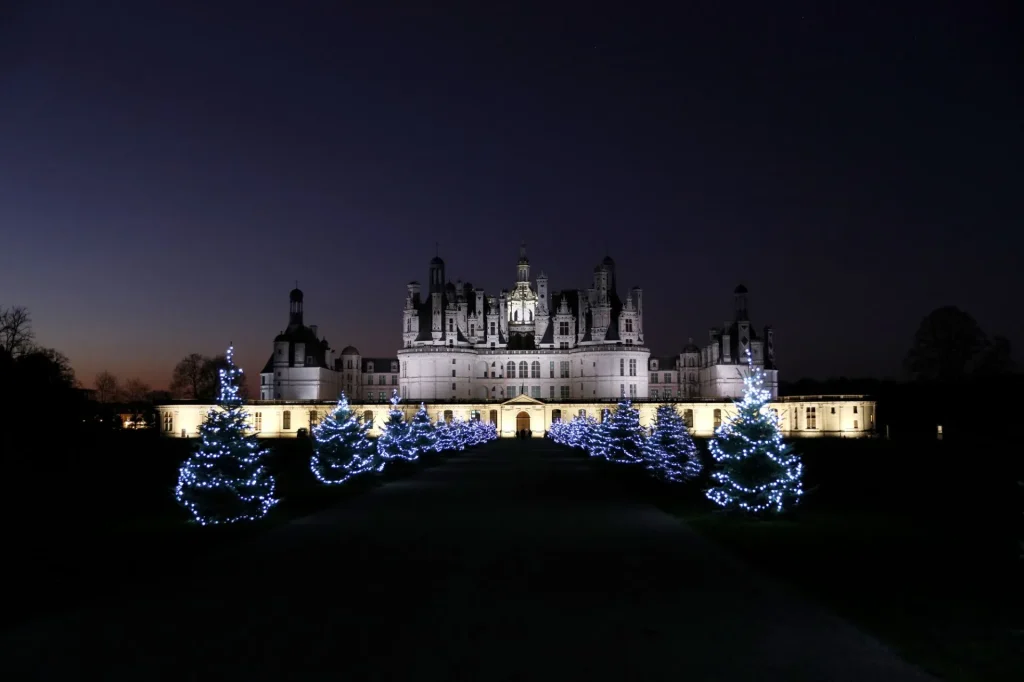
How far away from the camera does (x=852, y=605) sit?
1248cm

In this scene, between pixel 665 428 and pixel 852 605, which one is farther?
pixel 665 428

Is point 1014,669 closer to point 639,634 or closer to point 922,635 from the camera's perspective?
point 922,635

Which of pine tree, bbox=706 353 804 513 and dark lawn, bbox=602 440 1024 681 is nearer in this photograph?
dark lawn, bbox=602 440 1024 681

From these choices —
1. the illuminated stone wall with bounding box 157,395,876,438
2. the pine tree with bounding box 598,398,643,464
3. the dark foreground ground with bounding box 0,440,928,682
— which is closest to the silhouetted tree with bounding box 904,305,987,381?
the illuminated stone wall with bounding box 157,395,876,438

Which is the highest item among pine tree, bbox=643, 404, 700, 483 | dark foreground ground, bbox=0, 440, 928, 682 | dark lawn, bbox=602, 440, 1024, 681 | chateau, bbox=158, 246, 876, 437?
chateau, bbox=158, 246, 876, 437

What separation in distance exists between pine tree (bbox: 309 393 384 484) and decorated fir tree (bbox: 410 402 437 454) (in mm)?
14026

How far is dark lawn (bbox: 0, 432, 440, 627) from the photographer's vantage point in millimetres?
14125

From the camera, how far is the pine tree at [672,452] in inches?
1433

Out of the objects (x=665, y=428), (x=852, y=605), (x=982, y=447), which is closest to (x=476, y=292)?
(x=982, y=447)

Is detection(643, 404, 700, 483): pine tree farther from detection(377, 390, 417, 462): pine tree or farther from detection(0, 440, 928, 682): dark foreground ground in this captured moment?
detection(0, 440, 928, 682): dark foreground ground

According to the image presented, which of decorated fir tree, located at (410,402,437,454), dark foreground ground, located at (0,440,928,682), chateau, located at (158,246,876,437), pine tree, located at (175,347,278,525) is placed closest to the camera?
dark foreground ground, located at (0,440,928,682)

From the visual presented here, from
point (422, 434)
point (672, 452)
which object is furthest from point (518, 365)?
point (672, 452)

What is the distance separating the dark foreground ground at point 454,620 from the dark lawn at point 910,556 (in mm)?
687

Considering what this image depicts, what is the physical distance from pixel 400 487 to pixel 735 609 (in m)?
23.1
